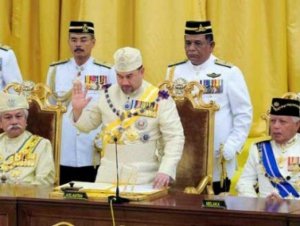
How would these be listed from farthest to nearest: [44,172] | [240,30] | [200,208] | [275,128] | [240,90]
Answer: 1. [240,30]
2. [240,90]
3. [44,172]
4. [275,128]
5. [200,208]

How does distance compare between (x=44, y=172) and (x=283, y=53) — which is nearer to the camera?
(x=44, y=172)

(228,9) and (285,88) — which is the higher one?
(228,9)

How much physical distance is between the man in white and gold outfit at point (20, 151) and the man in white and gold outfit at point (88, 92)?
23.7 inches

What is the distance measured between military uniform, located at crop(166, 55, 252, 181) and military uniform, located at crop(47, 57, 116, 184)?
1.87 feet

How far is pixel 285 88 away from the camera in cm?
584

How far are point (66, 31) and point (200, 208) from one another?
3.39 metres

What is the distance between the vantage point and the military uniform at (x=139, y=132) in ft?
12.8

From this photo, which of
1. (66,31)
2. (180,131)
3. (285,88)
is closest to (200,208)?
(180,131)

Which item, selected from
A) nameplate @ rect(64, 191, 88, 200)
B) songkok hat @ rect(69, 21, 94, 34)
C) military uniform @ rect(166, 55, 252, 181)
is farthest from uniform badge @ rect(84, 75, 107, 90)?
nameplate @ rect(64, 191, 88, 200)

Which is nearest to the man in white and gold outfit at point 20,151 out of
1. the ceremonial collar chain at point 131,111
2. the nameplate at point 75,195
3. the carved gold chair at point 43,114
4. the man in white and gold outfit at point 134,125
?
the carved gold chair at point 43,114

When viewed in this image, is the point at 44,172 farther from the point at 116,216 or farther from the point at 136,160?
the point at 116,216

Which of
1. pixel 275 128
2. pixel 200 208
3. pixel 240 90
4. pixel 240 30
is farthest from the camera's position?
pixel 240 30

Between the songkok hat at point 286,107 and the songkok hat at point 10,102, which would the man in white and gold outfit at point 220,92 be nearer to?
the songkok hat at point 286,107

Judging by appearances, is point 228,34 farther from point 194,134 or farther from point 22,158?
point 22,158
